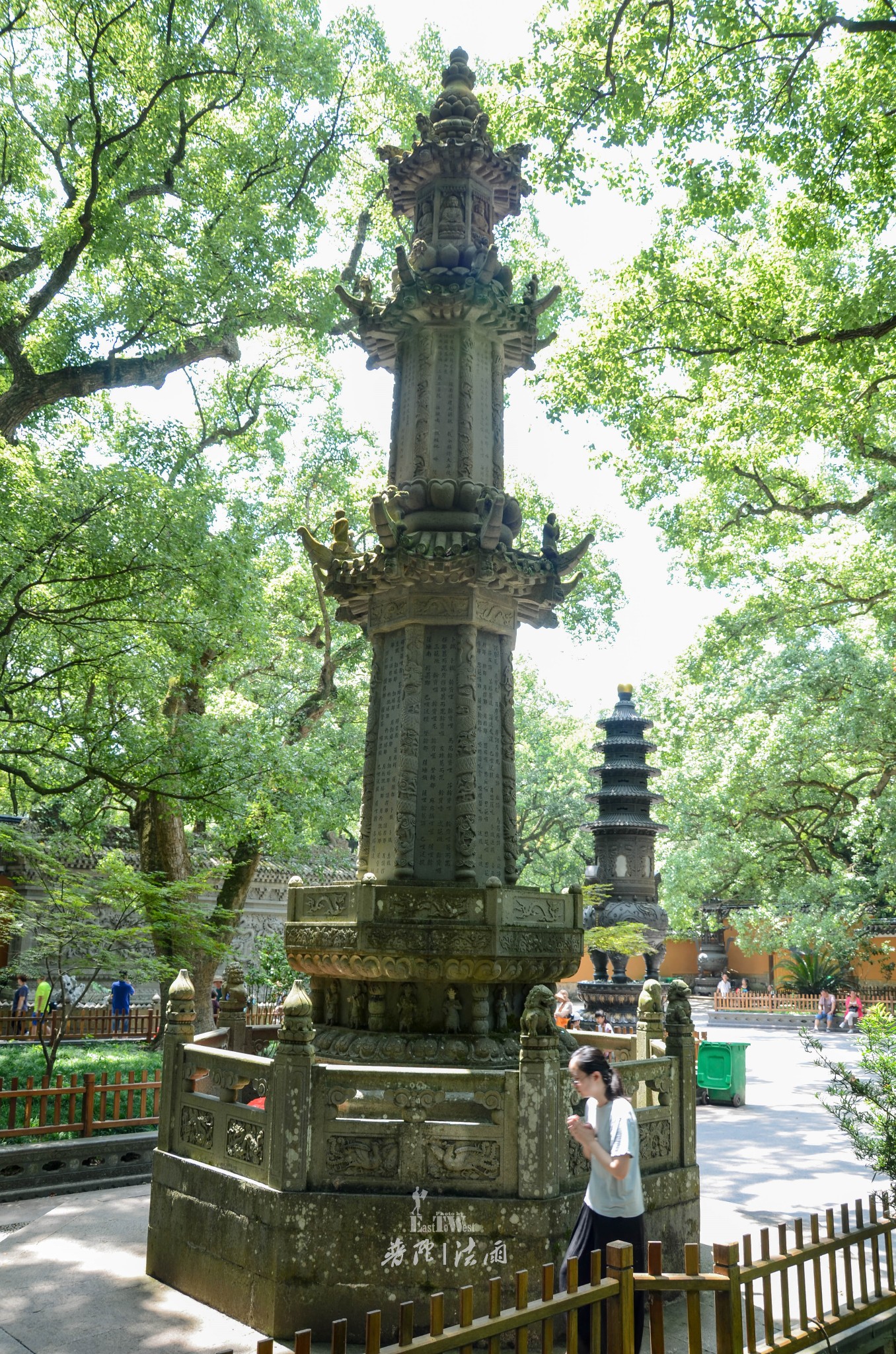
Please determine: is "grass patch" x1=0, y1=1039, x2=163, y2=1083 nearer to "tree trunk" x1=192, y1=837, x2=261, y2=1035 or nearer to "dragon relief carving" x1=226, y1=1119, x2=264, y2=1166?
"tree trunk" x1=192, y1=837, x2=261, y2=1035

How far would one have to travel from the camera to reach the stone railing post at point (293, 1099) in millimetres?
6531

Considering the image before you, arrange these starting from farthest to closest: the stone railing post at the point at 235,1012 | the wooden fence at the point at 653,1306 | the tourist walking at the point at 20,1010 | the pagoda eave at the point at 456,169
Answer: the tourist walking at the point at 20,1010 → the pagoda eave at the point at 456,169 → the stone railing post at the point at 235,1012 → the wooden fence at the point at 653,1306

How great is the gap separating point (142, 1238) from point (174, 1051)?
1.70m

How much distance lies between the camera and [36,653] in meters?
13.6

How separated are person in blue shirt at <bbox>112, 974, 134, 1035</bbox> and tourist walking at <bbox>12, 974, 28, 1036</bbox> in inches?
61.3

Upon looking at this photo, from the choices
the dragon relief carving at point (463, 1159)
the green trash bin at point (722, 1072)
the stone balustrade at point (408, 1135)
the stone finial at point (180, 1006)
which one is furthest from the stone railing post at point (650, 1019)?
the green trash bin at point (722, 1072)

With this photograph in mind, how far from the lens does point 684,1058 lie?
26.8 ft

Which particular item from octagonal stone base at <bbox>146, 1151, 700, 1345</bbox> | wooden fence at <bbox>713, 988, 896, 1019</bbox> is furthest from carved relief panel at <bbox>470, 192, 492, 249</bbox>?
wooden fence at <bbox>713, 988, 896, 1019</bbox>

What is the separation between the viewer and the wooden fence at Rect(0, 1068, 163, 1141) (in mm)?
10461

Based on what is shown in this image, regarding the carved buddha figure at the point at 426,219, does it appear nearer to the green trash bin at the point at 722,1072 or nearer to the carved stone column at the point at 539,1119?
the carved stone column at the point at 539,1119

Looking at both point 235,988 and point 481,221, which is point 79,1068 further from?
point 481,221

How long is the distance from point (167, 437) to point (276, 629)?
23.8 ft

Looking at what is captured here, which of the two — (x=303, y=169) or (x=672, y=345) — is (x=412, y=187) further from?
(x=303, y=169)

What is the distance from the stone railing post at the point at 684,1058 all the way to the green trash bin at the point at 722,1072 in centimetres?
906
